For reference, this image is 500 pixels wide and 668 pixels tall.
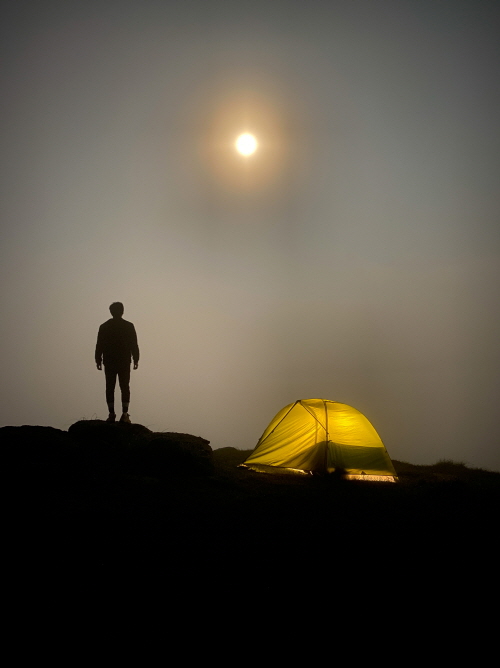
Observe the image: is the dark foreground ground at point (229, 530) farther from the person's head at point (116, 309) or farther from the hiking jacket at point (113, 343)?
the person's head at point (116, 309)

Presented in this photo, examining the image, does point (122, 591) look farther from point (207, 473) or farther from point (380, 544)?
point (207, 473)


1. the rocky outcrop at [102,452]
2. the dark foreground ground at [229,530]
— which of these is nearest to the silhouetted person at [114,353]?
the rocky outcrop at [102,452]

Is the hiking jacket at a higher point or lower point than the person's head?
lower

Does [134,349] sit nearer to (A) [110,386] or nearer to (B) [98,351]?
(B) [98,351]


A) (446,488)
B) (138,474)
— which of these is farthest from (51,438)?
(446,488)

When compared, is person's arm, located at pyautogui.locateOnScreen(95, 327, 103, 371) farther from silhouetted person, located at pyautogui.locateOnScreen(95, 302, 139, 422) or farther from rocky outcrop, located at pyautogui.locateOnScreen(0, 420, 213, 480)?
rocky outcrop, located at pyautogui.locateOnScreen(0, 420, 213, 480)

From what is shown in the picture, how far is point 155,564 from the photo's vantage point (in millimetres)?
A: 4348

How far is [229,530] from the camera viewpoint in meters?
5.43

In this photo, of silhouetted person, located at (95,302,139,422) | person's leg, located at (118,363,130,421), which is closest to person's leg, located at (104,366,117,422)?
silhouetted person, located at (95,302,139,422)

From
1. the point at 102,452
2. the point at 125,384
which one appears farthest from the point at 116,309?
the point at 102,452

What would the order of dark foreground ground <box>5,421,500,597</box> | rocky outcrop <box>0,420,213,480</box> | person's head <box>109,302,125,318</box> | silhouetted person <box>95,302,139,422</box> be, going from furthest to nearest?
person's head <box>109,302,125,318</box> → silhouetted person <box>95,302,139,422</box> → rocky outcrop <box>0,420,213,480</box> → dark foreground ground <box>5,421,500,597</box>

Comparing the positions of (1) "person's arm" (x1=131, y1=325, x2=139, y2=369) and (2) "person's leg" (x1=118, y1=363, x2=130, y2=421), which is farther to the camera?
(1) "person's arm" (x1=131, y1=325, x2=139, y2=369)

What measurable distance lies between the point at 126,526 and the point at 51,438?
381cm

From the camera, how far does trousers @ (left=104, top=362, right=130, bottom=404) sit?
40.7 feet
